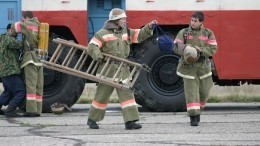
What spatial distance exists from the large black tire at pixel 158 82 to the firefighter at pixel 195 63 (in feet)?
7.17

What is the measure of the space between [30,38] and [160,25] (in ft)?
7.25

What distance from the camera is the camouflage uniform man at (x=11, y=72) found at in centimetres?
1379

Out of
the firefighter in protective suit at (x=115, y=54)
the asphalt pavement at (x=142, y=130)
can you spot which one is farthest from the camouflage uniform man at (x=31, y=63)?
the firefighter in protective suit at (x=115, y=54)

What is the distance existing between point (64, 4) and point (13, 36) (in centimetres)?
111

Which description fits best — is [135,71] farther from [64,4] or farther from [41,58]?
[64,4]

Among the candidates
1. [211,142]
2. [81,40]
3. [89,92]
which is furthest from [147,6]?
[89,92]

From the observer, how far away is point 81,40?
1431 centimetres

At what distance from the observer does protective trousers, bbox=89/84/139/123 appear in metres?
11.7

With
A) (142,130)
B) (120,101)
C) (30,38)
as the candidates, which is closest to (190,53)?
(120,101)

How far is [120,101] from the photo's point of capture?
1177 centimetres

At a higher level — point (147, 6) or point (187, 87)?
point (147, 6)

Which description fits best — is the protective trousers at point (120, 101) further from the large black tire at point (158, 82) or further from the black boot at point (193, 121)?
the large black tire at point (158, 82)

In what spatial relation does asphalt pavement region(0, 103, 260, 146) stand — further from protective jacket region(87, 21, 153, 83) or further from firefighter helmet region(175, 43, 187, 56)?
firefighter helmet region(175, 43, 187, 56)

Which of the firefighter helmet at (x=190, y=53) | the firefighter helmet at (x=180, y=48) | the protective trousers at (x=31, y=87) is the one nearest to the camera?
the firefighter helmet at (x=190, y=53)
